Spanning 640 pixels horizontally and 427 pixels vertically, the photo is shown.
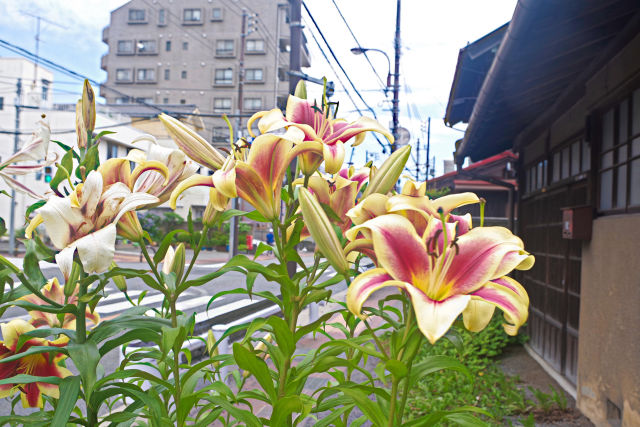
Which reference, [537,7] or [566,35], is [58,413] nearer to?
[537,7]

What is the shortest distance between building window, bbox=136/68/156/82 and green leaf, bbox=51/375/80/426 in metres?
35.4

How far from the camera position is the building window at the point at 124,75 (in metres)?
33.4

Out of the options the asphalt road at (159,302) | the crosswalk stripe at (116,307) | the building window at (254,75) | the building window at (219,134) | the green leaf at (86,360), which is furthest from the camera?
the building window at (254,75)

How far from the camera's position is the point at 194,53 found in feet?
108

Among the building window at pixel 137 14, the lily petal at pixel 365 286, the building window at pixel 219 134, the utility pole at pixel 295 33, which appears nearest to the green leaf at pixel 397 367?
the lily petal at pixel 365 286

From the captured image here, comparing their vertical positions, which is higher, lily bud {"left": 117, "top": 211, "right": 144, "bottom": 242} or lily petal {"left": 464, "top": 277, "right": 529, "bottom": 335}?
lily bud {"left": 117, "top": 211, "right": 144, "bottom": 242}

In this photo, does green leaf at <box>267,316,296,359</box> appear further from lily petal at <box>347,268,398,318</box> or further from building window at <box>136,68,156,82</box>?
building window at <box>136,68,156,82</box>

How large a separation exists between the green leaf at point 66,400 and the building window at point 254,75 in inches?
1251

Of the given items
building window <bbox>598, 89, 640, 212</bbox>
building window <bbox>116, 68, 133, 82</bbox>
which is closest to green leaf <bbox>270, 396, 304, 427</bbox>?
building window <bbox>598, 89, 640, 212</bbox>

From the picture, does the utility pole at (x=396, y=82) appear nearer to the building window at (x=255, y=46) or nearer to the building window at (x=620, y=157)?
the building window at (x=620, y=157)

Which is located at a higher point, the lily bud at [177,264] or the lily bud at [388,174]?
the lily bud at [388,174]

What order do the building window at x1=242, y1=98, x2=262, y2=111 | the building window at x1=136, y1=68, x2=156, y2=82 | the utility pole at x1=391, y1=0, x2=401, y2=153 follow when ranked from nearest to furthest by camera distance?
the utility pole at x1=391, y1=0, x2=401, y2=153 → the building window at x1=242, y1=98, x2=262, y2=111 → the building window at x1=136, y1=68, x2=156, y2=82

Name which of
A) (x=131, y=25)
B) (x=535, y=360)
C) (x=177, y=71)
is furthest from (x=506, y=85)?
(x=131, y=25)

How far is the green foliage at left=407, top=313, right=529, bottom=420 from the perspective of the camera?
315cm
